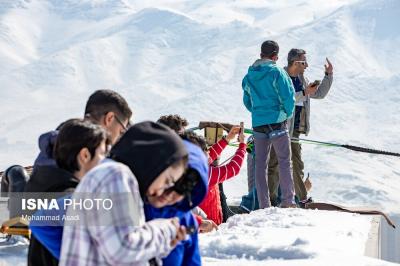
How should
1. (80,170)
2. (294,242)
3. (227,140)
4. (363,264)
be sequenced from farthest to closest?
(227,140) → (294,242) → (363,264) → (80,170)

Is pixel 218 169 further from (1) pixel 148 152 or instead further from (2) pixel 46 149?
(1) pixel 148 152

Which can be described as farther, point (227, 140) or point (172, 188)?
point (227, 140)

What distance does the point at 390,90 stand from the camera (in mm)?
59031

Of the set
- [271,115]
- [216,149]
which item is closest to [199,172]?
[216,149]

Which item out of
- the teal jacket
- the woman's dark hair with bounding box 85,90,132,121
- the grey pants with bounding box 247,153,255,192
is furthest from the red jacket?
the grey pants with bounding box 247,153,255,192

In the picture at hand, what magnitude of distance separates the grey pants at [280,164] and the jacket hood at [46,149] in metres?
4.19

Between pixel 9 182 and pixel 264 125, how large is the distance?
9.14 feet

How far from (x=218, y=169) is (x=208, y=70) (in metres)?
69.2

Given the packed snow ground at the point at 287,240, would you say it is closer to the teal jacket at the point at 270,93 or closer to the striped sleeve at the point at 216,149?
the striped sleeve at the point at 216,149

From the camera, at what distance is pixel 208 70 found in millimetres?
74812

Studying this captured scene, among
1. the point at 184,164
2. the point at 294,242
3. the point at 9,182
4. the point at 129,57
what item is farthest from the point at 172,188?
the point at 129,57

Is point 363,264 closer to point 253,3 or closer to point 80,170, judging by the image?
point 80,170

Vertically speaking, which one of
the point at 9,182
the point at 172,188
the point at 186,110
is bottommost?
the point at 186,110

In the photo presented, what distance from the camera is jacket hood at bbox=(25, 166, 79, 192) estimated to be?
334cm
